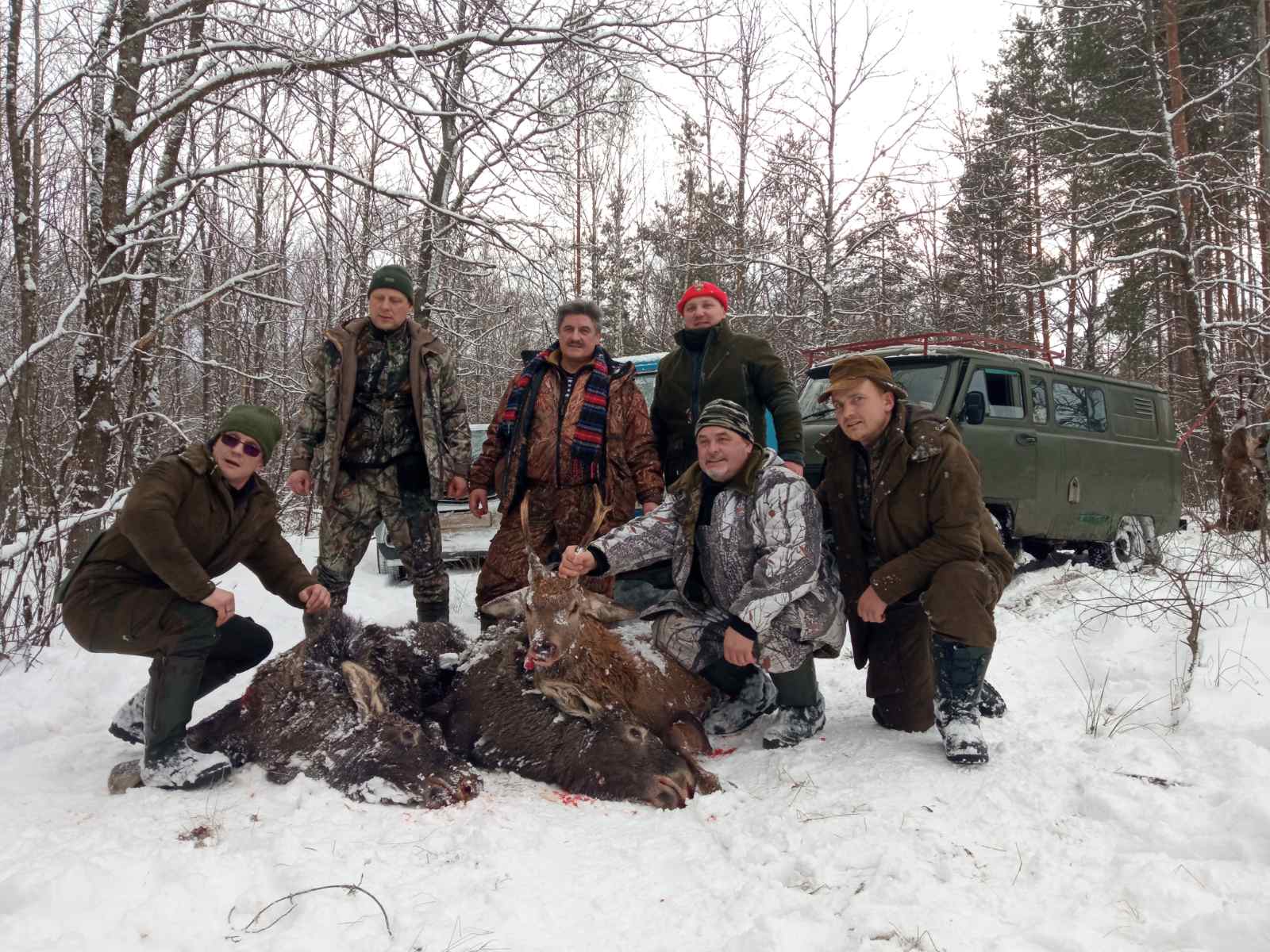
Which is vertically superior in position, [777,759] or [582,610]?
[582,610]

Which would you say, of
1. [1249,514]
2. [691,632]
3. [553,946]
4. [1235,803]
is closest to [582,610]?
[691,632]

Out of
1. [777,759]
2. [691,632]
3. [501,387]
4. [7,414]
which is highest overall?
[501,387]

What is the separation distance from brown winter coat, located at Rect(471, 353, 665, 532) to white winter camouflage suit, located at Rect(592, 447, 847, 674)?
2.08ft

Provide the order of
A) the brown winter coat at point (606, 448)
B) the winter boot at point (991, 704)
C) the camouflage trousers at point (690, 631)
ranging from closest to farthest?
the winter boot at point (991, 704)
the camouflage trousers at point (690, 631)
the brown winter coat at point (606, 448)

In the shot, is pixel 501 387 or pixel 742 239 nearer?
pixel 742 239

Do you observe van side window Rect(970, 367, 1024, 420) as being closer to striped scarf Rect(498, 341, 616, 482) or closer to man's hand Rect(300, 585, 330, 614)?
striped scarf Rect(498, 341, 616, 482)

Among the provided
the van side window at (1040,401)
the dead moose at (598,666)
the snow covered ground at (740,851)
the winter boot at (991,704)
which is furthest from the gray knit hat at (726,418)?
the van side window at (1040,401)

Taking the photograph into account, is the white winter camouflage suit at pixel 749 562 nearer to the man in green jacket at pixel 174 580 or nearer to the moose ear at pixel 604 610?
the moose ear at pixel 604 610

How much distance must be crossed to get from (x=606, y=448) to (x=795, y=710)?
178 centimetres

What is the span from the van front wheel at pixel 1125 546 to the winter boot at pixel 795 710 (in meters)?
5.92

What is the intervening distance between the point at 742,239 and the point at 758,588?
15216 mm

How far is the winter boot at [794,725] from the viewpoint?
3707mm

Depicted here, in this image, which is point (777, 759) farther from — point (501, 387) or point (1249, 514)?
point (501, 387)

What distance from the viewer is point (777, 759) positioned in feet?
11.6
